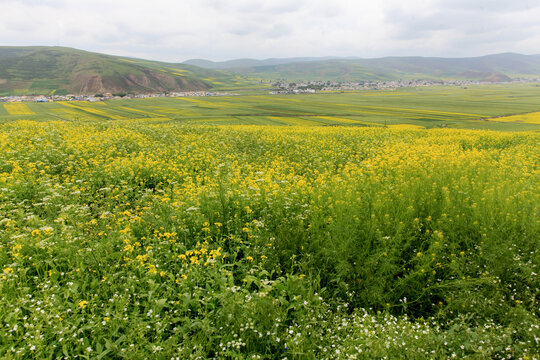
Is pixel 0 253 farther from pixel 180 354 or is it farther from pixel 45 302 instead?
pixel 180 354

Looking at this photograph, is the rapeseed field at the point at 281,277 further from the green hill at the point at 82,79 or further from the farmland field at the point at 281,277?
the green hill at the point at 82,79

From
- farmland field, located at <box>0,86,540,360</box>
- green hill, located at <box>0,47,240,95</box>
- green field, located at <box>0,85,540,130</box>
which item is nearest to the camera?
farmland field, located at <box>0,86,540,360</box>

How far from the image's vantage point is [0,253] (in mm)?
5500

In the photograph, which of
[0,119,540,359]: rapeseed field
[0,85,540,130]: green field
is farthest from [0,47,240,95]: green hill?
[0,119,540,359]: rapeseed field

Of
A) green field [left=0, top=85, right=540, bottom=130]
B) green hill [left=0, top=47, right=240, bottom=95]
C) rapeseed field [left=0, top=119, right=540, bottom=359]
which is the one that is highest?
green hill [left=0, top=47, right=240, bottom=95]

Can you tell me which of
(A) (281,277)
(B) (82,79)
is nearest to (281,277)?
(A) (281,277)

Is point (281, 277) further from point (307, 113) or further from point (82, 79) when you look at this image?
point (82, 79)

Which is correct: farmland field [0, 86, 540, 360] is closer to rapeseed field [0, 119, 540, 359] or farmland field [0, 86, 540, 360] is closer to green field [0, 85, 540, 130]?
rapeseed field [0, 119, 540, 359]

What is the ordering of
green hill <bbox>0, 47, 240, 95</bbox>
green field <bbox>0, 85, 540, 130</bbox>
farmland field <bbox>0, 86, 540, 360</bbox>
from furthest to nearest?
green hill <bbox>0, 47, 240, 95</bbox> → green field <bbox>0, 85, 540, 130</bbox> → farmland field <bbox>0, 86, 540, 360</bbox>

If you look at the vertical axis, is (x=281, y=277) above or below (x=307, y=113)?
below

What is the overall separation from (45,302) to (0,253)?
6.60 feet

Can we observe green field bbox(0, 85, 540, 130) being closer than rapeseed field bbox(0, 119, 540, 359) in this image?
No

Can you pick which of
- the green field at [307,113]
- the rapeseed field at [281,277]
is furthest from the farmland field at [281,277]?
the green field at [307,113]

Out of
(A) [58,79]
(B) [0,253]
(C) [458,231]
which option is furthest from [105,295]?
(A) [58,79]
